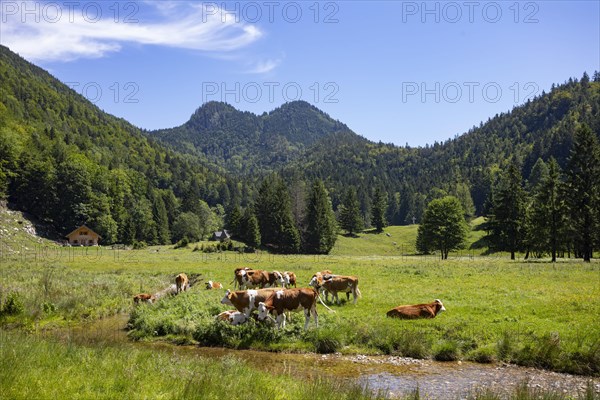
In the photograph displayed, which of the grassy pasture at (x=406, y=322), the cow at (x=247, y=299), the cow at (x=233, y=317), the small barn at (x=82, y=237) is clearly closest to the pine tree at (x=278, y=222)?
the small barn at (x=82, y=237)

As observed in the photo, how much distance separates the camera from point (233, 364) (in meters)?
11.1

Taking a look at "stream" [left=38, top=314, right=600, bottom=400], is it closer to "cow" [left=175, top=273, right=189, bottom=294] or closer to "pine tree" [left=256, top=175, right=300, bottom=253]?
"cow" [left=175, top=273, right=189, bottom=294]

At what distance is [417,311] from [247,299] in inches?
300

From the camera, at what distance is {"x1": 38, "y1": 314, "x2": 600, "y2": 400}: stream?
36.2 feet

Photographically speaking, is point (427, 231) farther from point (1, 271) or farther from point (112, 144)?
point (112, 144)

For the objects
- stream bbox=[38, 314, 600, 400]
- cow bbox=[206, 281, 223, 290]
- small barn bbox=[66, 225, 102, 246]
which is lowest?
small barn bbox=[66, 225, 102, 246]

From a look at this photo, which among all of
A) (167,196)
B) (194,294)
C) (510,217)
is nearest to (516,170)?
(510,217)

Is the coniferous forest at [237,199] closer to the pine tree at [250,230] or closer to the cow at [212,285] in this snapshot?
the pine tree at [250,230]

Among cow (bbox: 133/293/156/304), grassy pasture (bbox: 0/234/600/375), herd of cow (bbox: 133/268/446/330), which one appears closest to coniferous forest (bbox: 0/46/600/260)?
grassy pasture (bbox: 0/234/600/375)

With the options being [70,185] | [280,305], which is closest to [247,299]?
[280,305]

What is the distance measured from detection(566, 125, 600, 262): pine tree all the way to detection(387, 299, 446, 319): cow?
41.2m

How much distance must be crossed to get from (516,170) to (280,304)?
58222 millimetres

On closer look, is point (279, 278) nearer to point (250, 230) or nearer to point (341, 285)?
point (341, 285)

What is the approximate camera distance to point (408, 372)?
1279cm
